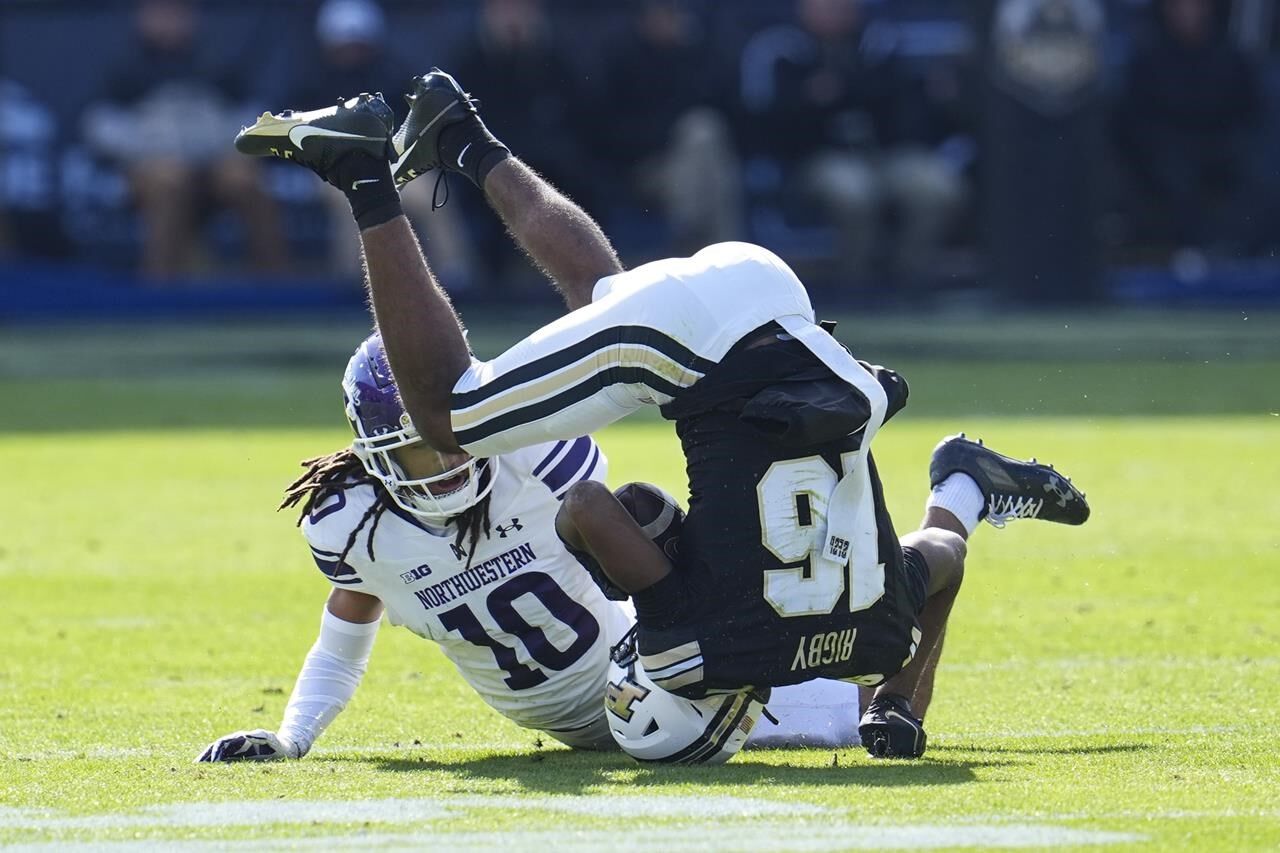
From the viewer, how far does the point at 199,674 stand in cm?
611

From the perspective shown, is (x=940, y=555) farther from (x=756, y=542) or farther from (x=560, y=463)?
(x=560, y=463)

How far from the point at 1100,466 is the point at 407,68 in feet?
32.5

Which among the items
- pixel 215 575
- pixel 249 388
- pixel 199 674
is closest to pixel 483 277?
pixel 249 388

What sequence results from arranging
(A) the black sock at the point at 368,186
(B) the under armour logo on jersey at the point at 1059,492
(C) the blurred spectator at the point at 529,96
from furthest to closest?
(C) the blurred spectator at the point at 529,96 < (B) the under armour logo on jersey at the point at 1059,492 < (A) the black sock at the point at 368,186

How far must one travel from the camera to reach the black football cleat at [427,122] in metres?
5.30

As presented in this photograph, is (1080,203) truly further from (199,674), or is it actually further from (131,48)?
(199,674)

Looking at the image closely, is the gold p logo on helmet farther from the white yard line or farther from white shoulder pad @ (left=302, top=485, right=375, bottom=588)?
the white yard line

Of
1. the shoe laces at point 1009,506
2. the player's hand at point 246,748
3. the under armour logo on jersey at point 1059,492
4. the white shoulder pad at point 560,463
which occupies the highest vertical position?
the under armour logo on jersey at point 1059,492

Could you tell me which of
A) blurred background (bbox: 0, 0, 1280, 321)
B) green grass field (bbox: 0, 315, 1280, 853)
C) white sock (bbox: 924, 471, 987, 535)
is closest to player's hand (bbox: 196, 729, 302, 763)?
green grass field (bbox: 0, 315, 1280, 853)

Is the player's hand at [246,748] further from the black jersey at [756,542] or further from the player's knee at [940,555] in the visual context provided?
the player's knee at [940,555]

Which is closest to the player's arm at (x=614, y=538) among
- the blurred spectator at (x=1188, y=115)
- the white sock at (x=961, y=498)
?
the white sock at (x=961, y=498)

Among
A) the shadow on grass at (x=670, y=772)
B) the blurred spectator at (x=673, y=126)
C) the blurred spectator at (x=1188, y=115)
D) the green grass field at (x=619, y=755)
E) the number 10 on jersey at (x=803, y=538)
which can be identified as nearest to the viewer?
the green grass field at (x=619, y=755)

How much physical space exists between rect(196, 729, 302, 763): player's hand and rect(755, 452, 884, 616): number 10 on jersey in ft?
3.80

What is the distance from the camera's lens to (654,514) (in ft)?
15.3
